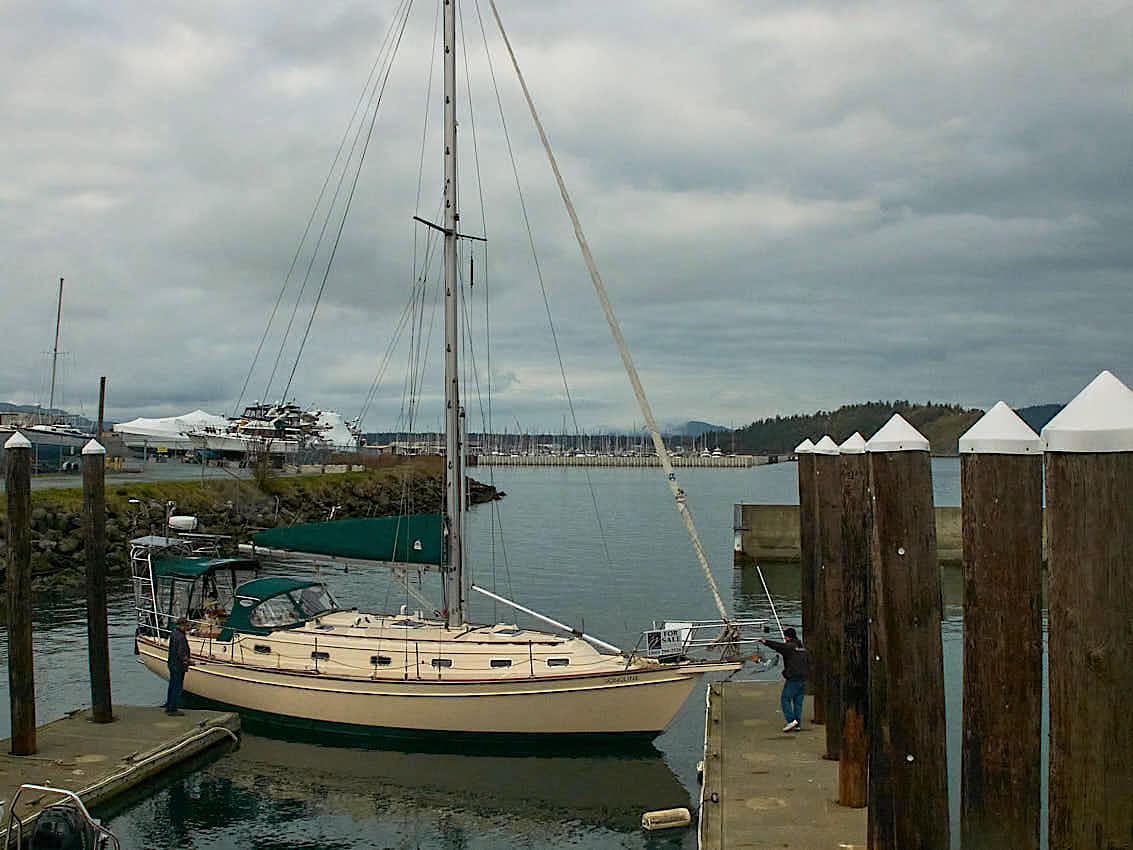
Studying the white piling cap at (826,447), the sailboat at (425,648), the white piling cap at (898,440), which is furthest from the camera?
the sailboat at (425,648)

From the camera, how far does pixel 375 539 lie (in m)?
20.6

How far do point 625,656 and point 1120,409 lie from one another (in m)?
12.1

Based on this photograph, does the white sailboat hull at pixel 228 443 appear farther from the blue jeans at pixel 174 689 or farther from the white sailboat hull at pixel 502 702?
the white sailboat hull at pixel 502 702

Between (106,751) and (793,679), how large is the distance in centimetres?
1061

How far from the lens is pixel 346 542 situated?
20781 millimetres

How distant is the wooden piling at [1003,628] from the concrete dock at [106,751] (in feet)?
35.3

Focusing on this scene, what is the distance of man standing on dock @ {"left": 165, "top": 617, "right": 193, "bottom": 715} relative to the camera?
57.6 ft

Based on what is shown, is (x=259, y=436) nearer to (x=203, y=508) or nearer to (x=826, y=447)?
(x=203, y=508)

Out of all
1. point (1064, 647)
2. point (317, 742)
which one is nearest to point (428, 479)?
point (317, 742)

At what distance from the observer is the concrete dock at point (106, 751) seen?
13.4 meters

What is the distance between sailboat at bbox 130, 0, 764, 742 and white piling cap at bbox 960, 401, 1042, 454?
857 centimetres

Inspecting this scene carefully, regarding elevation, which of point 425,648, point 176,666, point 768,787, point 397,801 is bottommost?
point 397,801

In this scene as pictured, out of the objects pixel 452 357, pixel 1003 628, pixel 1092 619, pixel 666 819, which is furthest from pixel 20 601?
pixel 1092 619

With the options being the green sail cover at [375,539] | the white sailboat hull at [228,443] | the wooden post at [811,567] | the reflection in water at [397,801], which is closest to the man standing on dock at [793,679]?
the wooden post at [811,567]
